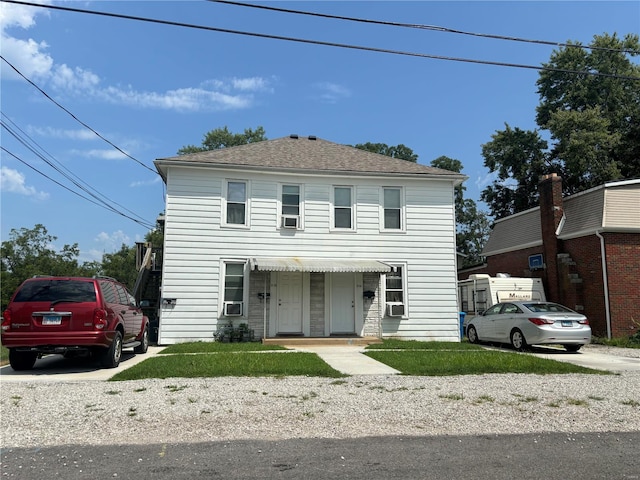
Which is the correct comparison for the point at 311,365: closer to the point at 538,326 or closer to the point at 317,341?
the point at 317,341

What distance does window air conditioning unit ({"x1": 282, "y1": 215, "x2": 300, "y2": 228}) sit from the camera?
50.4 feet

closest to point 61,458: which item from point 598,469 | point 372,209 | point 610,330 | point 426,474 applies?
point 426,474

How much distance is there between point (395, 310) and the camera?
15.4 meters

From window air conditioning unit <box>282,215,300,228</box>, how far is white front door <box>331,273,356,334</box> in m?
2.09

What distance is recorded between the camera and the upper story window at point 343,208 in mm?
15773

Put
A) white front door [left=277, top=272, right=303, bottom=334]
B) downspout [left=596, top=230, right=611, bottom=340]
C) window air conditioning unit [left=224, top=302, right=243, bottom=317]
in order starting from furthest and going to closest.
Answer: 1. downspout [left=596, top=230, right=611, bottom=340]
2. white front door [left=277, top=272, right=303, bottom=334]
3. window air conditioning unit [left=224, top=302, right=243, bottom=317]

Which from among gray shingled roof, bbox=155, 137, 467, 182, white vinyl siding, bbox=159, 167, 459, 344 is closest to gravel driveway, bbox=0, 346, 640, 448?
white vinyl siding, bbox=159, 167, 459, 344

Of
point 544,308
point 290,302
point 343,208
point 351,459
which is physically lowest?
point 351,459

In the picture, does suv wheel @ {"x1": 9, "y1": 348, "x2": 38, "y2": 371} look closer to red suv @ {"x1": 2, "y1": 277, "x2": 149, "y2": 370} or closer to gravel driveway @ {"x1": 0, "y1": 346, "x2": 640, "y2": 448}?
red suv @ {"x1": 2, "y1": 277, "x2": 149, "y2": 370}

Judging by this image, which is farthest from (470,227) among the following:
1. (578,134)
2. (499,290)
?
(499,290)

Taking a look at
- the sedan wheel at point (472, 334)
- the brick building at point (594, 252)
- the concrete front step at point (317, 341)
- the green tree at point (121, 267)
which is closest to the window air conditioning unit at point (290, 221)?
the concrete front step at point (317, 341)

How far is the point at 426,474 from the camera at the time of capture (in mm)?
3732

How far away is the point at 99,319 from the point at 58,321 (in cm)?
70

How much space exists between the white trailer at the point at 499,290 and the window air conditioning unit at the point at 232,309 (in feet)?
31.3
